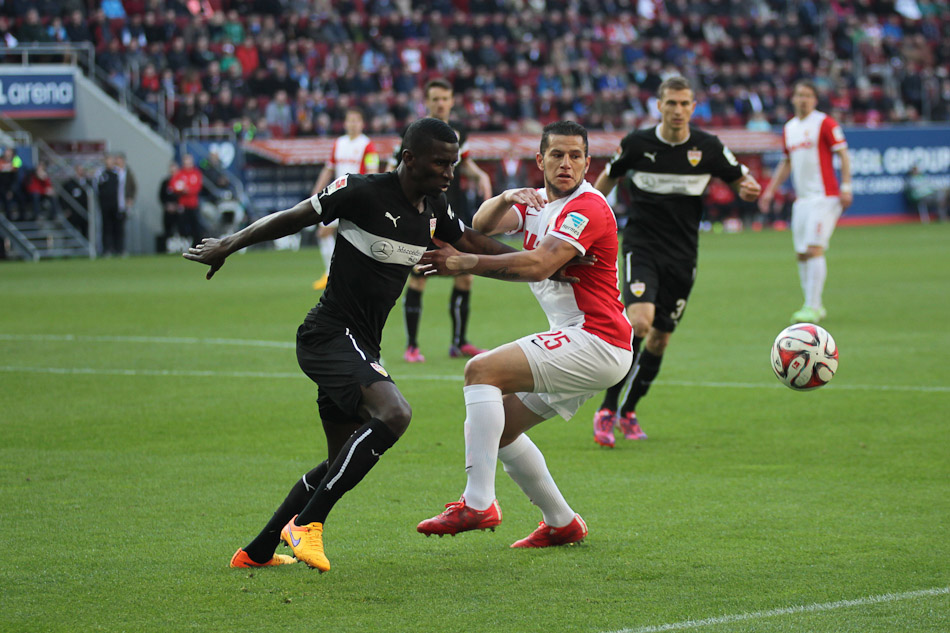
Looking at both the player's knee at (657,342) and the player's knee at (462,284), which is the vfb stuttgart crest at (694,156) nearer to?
the player's knee at (657,342)

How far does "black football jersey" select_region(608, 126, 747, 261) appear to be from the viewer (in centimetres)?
870

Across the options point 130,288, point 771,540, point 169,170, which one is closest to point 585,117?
point 169,170

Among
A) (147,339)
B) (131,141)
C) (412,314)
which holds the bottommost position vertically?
(147,339)

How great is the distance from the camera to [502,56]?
3619 cm

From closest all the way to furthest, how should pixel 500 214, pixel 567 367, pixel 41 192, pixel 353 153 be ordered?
pixel 567 367, pixel 500 214, pixel 353 153, pixel 41 192

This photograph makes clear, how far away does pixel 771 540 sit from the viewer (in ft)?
18.7

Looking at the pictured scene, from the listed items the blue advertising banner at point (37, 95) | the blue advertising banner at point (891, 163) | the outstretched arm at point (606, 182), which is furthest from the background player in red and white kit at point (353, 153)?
the blue advertising banner at point (891, 163)

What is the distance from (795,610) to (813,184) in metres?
11.4

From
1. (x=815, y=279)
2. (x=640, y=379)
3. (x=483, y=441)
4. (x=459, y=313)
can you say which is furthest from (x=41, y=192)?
(x=483, y=441)

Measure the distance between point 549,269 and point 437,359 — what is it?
679 centimetres

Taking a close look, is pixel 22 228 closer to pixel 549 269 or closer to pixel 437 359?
pixel 437 359

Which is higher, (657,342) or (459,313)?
(657,342)

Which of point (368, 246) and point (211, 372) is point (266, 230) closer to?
point (368, 246)

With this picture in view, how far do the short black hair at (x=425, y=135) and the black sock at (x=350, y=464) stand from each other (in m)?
1.19
